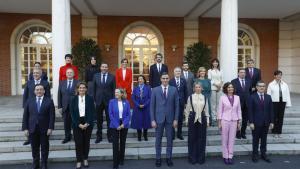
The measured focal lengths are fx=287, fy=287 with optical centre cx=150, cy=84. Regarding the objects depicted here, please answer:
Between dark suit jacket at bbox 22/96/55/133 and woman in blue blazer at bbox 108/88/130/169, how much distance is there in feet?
3.61

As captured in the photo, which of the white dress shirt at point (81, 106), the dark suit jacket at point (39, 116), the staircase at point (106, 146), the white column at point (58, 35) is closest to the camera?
the dark suit jacket at point (39, 116)

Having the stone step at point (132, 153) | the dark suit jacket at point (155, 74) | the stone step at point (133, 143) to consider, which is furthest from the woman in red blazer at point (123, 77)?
the stone step at point (132, 153)

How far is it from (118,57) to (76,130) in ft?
27.4

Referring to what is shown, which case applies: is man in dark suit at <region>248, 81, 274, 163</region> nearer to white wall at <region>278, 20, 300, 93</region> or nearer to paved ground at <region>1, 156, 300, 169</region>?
paved ground at <region>1, 156, 300, 169</region>

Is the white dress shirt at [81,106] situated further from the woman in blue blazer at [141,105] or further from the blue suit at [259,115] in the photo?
the blue suit at [259,115]

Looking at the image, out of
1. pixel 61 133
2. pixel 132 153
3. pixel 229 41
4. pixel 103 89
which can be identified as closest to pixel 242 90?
pixel 229 41

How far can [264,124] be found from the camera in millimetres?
5941

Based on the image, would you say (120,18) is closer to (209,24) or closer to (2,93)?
(209,24)

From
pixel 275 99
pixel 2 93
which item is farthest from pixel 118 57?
pixel 275 99

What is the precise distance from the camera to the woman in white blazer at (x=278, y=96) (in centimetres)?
718

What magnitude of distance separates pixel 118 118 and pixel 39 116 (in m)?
1.44

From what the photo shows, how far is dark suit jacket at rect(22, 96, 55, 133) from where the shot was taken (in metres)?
5.25

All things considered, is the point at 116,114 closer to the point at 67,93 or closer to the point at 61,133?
the point at 67,93

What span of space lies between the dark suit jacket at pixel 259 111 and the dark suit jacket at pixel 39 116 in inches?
156
